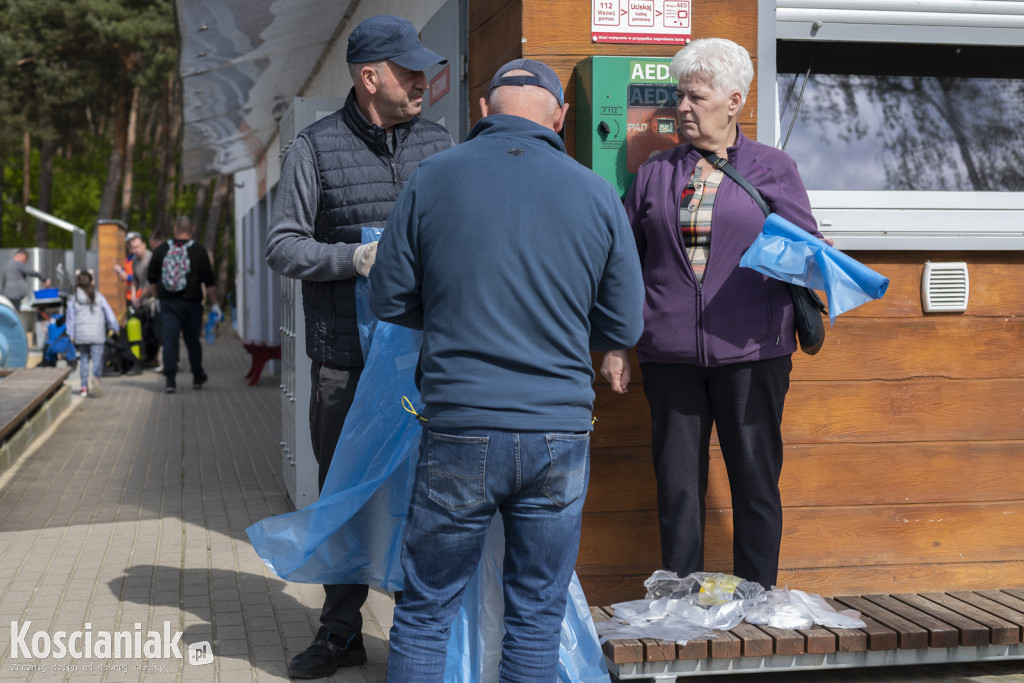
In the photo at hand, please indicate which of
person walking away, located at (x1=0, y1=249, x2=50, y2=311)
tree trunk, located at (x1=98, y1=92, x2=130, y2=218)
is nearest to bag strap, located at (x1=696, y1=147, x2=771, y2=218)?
person walking away, located at (x1=0, y1=249, x2=50, y2=311)

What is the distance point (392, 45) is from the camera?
3.48 metres

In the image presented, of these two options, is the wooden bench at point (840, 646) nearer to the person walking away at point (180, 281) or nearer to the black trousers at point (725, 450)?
the black trousers at point (725, 450)

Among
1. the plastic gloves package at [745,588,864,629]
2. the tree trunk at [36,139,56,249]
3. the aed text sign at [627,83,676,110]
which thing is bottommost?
the plastic gloves package at [745,588,864,629]

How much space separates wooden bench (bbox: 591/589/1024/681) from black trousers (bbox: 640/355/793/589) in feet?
0.78

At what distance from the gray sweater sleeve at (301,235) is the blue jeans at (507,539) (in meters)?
0.94

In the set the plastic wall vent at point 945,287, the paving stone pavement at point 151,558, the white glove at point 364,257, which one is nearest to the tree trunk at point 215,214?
the paving stone pavement at point 151,558

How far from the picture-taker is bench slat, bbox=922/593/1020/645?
366 cm

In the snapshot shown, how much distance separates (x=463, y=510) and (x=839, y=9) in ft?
8.70

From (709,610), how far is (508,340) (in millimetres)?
1518

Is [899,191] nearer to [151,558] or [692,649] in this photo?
[692,649]

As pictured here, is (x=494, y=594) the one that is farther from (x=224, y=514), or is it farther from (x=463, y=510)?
(x=224, y=514)

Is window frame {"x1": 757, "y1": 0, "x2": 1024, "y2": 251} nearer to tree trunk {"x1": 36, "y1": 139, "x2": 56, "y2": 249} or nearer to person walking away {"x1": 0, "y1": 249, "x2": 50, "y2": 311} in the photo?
person walking away {"x1": 0, "y1": 249, "x2": 50, "y2": 311}

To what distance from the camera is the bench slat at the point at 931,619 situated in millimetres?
3627

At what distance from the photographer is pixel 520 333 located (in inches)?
102
